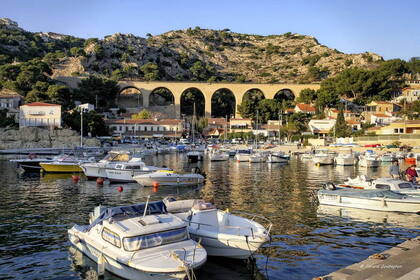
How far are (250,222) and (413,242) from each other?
14.4 feet

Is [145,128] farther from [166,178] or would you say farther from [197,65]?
[166,178]

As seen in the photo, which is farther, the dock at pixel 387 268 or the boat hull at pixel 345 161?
the boat hull at pixel 345 161

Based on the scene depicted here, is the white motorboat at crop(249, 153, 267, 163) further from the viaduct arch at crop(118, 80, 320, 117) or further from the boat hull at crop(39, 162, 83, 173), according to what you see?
the viaduct arch at crop(118, 80, 320, 117)

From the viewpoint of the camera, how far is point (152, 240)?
9359mm

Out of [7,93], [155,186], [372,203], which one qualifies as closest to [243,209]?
[372,203]

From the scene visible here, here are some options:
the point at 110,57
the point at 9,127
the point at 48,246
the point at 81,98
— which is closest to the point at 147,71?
the point at 110,57

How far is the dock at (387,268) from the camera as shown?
7848mm

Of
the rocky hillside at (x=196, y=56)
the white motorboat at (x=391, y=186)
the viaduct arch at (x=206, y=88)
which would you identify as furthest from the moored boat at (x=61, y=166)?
the rocky hillside at (x=196, y=56)

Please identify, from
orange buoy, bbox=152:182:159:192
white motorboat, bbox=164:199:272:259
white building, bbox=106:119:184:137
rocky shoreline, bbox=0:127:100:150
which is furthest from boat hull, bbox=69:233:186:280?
white building, bbox=106:119:184:137

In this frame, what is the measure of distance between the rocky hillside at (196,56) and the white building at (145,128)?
24.9 metres

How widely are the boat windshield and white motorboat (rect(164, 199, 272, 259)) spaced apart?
2.76ft

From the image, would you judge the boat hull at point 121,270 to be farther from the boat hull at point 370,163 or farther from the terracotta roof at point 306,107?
the terracotta roof at point 306,107

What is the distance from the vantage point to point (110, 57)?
118875 mm

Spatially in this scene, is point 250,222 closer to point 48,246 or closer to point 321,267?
point 321,267
